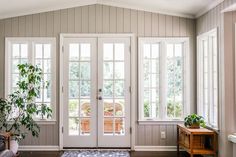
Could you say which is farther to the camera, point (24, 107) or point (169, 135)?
point (169, 135)

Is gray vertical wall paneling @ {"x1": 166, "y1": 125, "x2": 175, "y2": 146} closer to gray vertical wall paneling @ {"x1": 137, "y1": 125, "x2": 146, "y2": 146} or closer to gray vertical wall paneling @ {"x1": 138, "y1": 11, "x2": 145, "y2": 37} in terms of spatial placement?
gray vertical wall paneling @ {"x1": 137, "y1": 125, "x2": 146, "y2": 146}

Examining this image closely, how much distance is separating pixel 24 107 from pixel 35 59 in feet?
3.06

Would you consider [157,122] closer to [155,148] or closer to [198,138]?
[155,148]

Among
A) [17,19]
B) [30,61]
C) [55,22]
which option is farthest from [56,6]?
[30,61]

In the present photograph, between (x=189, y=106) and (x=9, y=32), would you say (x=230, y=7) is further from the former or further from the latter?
→ (x=9, y=32)

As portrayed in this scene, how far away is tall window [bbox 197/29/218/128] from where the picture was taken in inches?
184

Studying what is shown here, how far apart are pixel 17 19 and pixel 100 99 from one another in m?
2.18

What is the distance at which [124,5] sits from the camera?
5.48 meters

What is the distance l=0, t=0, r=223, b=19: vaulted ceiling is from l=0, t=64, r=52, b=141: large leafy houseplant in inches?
40.3

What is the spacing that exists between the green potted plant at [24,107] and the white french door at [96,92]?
0.47 meters

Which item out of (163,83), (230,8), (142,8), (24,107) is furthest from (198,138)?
(24,107)

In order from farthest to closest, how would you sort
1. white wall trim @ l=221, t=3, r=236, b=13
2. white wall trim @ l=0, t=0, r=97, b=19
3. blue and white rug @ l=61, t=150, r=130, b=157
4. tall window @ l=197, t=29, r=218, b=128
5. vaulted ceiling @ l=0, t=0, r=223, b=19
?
white wall trim @ l=0, t=0, r=97, b=19 < blue and white rug @ l=61, t=150, r=130, b=157 < vaulted ceiling @ l=0, t=0, r=223, b=19 < tall window @ l=197, t=29, r=218, b=128 < white wall trim @ l=221, t=3, r=236, b=13

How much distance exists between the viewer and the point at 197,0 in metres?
4.64

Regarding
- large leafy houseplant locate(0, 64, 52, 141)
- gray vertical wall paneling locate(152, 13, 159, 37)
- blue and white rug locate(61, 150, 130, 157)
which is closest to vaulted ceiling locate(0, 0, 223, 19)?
gray vertical wall paneling locate(152, 13, 159, 37)
